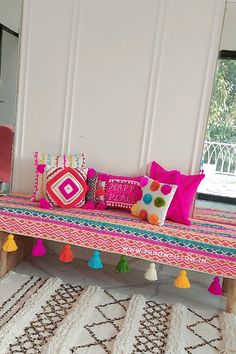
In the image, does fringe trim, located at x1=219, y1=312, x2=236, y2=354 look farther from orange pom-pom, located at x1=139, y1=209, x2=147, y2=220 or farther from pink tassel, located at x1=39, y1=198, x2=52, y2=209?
pink tassel, located at x1=39, y1=198, x2=52, y2=209

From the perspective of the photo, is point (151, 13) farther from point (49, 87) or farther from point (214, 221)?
point (214, 221)

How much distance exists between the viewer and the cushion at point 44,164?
2785 millimetres

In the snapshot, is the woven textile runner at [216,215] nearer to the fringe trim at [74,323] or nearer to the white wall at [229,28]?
the fringe trim at [74,323]

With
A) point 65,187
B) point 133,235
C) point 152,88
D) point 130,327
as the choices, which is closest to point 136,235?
point 133,235

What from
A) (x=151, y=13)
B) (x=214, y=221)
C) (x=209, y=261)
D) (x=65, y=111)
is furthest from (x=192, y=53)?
(x=209, y=261)

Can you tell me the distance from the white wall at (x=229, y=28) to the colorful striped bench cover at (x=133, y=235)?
1300mm

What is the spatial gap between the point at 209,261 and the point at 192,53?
4.82 feet

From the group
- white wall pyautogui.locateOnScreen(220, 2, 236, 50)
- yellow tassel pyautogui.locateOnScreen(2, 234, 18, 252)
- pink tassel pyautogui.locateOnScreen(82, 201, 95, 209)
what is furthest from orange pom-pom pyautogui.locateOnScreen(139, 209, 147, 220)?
white wall pyautogui.locateOnScreen(220, 2, 236, 50)

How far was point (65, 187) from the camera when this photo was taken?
105 inches

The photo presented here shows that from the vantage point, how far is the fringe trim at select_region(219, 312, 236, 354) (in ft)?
6.52

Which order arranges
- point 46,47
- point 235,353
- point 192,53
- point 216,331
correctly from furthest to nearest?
point 46,47, point 192,53, point 216,331, point 235,353

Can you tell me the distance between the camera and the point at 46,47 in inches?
114

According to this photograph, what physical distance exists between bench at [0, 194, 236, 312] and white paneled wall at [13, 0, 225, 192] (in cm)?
→ 55

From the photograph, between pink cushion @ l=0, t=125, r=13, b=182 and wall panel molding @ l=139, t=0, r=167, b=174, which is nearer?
wall panel molding @ l=139, t=0, r=167, b=174
